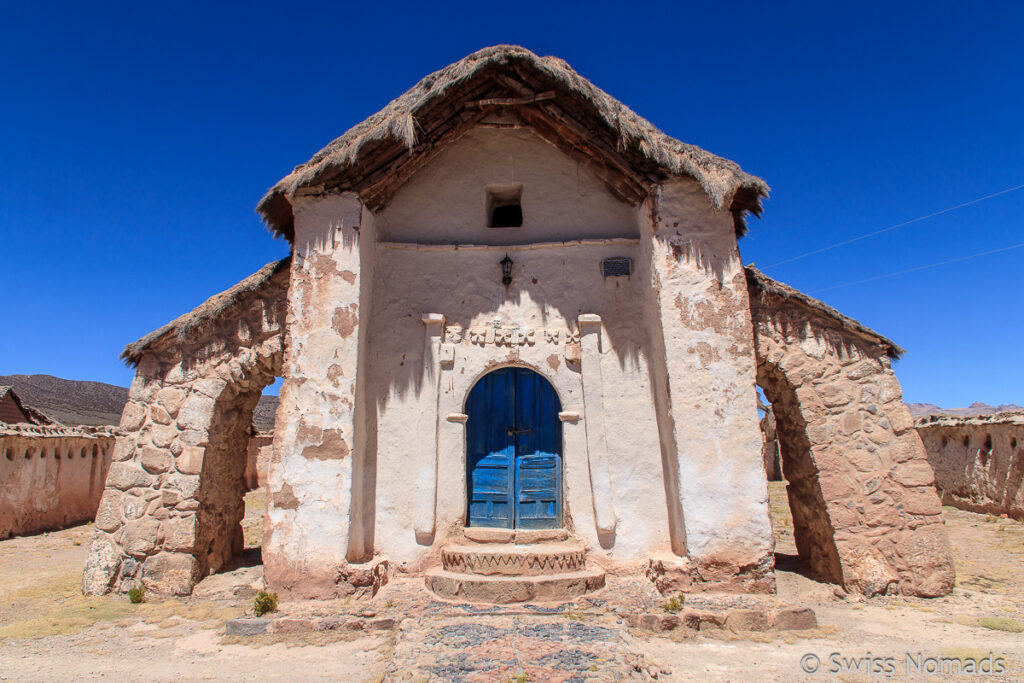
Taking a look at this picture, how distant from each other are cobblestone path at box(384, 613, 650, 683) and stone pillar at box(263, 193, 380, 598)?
4.26 feet

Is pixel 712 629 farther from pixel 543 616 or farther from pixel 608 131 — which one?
pixel 608 131

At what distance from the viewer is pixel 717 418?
6176 millimetres

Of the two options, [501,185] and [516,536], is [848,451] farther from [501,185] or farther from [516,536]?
[501,185]

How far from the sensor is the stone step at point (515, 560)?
6.09 metres

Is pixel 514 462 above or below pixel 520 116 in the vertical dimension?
below

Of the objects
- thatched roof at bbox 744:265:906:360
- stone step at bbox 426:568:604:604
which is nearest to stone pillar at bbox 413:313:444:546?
stone step at bbox 426:568:604:604

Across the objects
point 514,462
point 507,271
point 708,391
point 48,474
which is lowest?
point 514,462

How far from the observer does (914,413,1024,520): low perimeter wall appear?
1109 centimetres

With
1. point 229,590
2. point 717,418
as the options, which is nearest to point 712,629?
point 717,418

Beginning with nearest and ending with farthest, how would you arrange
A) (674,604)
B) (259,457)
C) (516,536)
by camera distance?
(674,604) → (516,536) → (259,457)

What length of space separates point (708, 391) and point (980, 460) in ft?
32.2

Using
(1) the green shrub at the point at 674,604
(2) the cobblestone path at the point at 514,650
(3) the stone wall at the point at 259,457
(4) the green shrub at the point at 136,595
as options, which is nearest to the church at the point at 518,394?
(4) the green shrub at the point at 136,595

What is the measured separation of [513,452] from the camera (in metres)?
7.09

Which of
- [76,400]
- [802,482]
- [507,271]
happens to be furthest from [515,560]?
[76,400]
